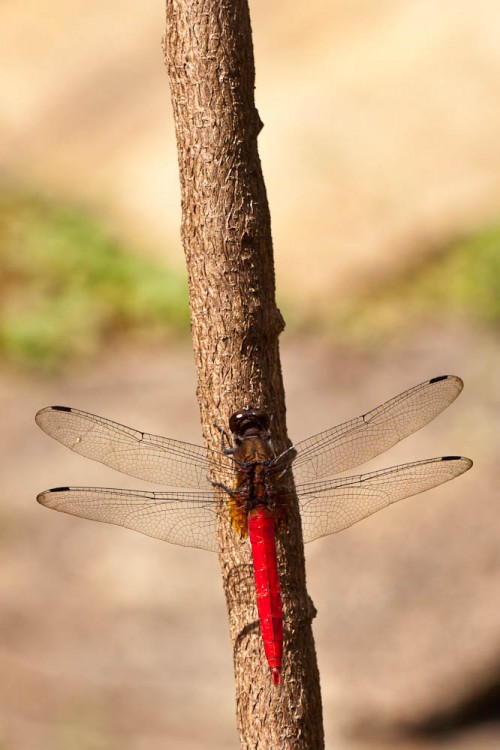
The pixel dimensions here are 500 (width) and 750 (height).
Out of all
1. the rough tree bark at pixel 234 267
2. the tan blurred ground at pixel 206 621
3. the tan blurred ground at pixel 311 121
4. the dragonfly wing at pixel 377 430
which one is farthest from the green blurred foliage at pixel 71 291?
the rough tree bark at pixel 234 267

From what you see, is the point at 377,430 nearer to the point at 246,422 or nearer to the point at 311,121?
the point at 246,422

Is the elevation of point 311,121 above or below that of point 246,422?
above

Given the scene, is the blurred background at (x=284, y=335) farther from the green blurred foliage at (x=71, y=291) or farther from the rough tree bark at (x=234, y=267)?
the rough tree bark at (x=234, y=267)

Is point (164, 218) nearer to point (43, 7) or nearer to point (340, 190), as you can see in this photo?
point (340, 190)

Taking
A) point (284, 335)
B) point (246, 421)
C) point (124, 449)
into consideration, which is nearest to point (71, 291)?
point (284, 335)

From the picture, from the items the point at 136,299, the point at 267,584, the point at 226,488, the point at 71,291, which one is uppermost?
the point at 71,291

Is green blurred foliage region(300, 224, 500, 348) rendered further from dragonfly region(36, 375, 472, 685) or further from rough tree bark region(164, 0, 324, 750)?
rough tree bark region(164, 0, 324, 750)
